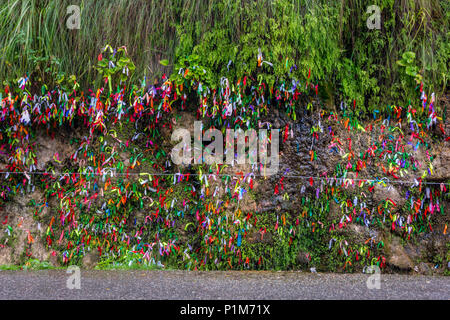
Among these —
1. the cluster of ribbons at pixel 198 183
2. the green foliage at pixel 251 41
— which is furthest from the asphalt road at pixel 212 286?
the green foliage at pixel 251 41

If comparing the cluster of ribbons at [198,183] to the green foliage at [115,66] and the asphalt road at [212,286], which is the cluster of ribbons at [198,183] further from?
the asphalt road at [212,286]

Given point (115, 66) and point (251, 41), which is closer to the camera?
point (251, 41)

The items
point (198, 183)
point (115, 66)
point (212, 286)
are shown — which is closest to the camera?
point (212, 286)

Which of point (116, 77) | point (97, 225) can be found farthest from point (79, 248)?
point (116, 77)

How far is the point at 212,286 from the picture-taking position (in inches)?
137

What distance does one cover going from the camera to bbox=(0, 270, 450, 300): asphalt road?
3215mm

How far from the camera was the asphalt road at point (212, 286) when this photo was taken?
10.5ft

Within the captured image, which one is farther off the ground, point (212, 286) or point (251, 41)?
point (251, 41)

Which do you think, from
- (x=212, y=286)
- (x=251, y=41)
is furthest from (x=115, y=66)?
(x=212, y=286)

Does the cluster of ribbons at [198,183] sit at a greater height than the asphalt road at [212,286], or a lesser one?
greater

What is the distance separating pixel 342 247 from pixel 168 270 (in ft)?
5.49

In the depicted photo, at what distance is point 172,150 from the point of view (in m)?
4.48

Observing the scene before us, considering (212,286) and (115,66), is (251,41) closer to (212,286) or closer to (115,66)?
(115,66)

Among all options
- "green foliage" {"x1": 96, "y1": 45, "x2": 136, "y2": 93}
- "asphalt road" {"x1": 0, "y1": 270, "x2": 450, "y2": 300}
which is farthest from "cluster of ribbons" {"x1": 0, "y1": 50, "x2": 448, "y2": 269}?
"asphalt road" {"x1": 0, "y1": 270, "x2": 450, "y2": 300}
